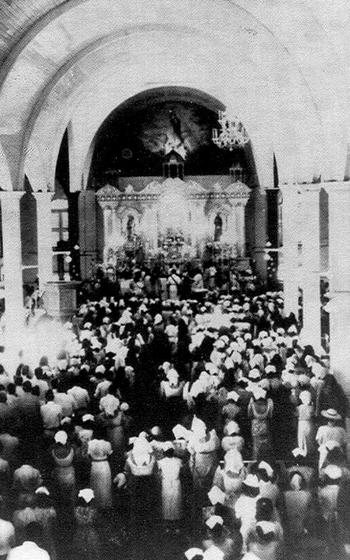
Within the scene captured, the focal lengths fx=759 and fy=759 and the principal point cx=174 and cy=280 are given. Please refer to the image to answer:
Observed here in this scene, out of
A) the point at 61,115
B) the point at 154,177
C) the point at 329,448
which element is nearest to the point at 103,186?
the point at 154,177

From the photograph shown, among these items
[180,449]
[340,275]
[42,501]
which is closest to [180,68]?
[340,275]

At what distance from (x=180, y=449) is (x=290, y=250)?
44.3 ft

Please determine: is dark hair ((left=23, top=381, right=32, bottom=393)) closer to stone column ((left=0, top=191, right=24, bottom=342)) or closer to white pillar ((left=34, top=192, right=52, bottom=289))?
stone column ((left=0, top=191, right=24, bottom=342))

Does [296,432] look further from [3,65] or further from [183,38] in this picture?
[183,38]

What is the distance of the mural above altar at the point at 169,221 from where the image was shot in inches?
1344

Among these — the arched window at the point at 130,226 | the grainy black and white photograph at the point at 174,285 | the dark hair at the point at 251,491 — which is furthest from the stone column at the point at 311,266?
the arched window at the point at 130,226

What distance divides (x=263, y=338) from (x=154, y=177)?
19.4 meters

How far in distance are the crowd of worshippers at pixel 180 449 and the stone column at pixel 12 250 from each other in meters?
4.35

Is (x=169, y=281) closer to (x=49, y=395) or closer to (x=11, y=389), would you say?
(x=11, y=389)

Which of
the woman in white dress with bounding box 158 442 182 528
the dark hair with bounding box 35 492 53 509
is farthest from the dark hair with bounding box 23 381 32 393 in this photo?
the dark hair with bounding box 35 492 53 509

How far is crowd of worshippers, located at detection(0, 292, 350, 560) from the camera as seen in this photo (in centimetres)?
793

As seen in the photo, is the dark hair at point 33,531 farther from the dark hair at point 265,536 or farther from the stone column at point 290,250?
the stone column at point 290,250

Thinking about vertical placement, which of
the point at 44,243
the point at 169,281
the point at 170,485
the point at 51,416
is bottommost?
the point at 170,485

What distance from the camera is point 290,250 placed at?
22.9 metres
